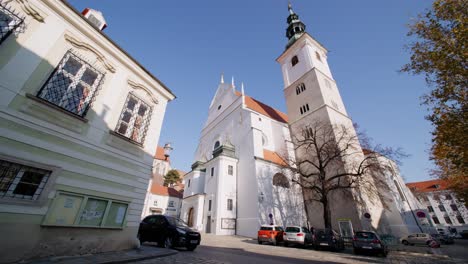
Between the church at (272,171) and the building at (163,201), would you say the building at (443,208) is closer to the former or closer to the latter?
the church at (272,171)

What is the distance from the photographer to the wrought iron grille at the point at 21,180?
14.8ft

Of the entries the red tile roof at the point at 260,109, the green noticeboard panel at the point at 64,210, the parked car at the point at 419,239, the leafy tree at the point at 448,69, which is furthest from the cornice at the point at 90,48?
the parked car at the point at 419,239

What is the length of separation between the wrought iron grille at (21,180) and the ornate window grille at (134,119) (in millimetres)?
2627

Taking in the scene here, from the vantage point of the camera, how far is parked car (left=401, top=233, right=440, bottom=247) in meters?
18.4

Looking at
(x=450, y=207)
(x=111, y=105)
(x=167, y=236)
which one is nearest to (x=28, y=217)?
(x=111, y=105)

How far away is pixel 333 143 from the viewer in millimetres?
19312

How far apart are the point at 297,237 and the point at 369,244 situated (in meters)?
4.19

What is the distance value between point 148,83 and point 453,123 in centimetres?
1303

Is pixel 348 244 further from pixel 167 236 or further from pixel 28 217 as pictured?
pixel 28 217

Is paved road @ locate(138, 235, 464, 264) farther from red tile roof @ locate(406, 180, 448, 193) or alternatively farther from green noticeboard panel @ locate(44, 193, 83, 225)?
red tile roof @ locate(406, 180, 448, 193)

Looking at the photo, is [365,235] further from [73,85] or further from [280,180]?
[73,85]

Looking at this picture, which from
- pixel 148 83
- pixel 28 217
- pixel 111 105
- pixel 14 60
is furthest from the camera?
pixel 148 83

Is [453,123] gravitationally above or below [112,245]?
above

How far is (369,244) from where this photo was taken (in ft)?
36.6
